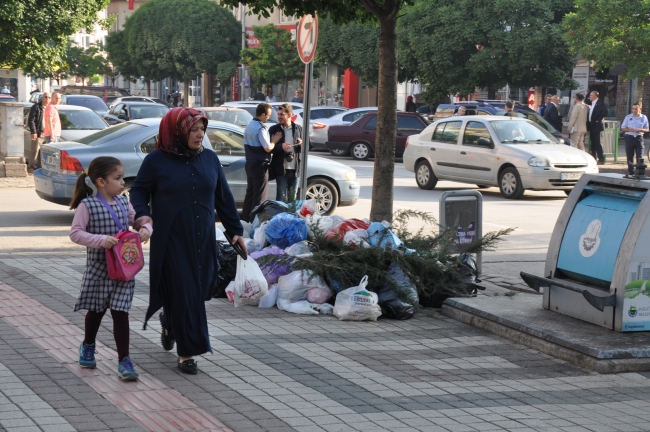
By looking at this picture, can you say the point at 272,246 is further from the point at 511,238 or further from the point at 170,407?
the point at 511,238

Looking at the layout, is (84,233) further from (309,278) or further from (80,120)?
(80,120)

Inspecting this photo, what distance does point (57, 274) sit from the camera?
30.9ft

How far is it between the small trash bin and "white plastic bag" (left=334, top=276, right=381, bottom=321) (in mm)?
1254

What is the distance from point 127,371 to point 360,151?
22980mm

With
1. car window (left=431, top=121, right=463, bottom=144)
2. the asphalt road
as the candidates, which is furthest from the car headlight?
car window (left=431, top=121, right=463, bottom=144)

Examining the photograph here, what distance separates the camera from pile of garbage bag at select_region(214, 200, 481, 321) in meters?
8.04

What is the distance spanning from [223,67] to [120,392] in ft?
178

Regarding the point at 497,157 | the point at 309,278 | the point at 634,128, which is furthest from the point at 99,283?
the point at 634,128

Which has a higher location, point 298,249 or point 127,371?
point 298,249

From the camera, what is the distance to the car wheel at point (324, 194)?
14859 mm

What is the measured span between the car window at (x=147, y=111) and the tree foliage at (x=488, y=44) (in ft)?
40.6

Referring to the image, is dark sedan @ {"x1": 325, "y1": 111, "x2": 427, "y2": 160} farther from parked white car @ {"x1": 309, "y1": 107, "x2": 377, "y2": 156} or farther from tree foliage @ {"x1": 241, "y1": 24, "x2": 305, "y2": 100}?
tree foliage @ {"x1": 241, "y1": 24, "x2": 305, "y2": 100}

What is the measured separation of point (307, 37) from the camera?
11.5 metres

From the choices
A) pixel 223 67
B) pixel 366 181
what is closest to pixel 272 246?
pixel 366 181
